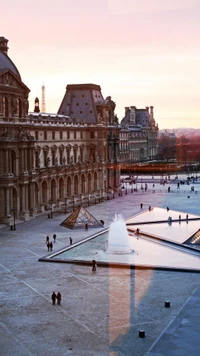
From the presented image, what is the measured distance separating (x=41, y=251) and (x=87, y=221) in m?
14.2

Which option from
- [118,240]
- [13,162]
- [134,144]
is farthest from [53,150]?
[134,144]

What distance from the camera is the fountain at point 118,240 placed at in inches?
1916

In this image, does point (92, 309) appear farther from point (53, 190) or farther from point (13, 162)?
point (53, 190)

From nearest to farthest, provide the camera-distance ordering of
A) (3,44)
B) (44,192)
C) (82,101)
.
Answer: (3,44) → (44,192) → (82,101)

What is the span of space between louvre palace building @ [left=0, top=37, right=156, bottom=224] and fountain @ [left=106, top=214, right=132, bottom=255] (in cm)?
1620

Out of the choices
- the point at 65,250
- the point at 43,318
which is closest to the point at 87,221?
the point at 65,250

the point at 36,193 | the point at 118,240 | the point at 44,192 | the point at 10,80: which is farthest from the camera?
the point at 44,192

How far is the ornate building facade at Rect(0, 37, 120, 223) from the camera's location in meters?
65.9

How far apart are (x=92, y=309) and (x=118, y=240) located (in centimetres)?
1802

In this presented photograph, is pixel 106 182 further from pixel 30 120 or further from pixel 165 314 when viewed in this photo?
pixel 165 314

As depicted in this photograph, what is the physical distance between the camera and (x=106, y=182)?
98500mm

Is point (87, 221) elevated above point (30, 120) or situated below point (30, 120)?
below

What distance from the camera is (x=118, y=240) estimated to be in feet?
166

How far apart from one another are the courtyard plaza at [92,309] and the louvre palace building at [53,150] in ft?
56.7
